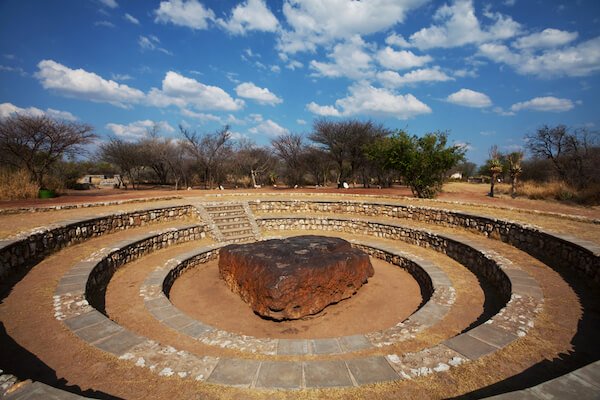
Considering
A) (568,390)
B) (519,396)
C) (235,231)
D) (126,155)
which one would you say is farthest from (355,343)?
(126,155)

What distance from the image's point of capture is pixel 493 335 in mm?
4105

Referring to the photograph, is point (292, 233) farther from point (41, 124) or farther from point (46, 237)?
point (41, 124)

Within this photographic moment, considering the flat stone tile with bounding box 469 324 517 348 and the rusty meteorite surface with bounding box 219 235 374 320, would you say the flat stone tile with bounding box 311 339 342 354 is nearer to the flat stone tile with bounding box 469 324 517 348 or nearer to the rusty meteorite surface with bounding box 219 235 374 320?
the rusty meteorite surface with bounding box 219 235 374 320

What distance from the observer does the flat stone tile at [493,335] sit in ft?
12.9

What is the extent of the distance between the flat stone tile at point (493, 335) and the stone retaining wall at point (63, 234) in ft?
30.4

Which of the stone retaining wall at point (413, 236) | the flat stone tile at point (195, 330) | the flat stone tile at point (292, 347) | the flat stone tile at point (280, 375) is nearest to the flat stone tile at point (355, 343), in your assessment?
the flat stone tile at point (292, 347)

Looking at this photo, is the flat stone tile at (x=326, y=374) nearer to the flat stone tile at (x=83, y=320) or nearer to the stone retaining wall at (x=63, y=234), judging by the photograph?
the flat stone tile at (x=83, y=320)

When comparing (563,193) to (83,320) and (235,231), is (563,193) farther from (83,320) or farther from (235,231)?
(83,320)

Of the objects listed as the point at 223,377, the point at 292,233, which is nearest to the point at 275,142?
the point at 292,233

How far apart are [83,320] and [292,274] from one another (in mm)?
3914

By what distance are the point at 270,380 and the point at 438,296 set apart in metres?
4.79

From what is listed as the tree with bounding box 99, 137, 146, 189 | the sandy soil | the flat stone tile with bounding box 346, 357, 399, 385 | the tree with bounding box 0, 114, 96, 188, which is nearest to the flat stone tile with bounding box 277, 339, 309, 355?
the flat stone tile with bounding box 346, 357, 399, 385

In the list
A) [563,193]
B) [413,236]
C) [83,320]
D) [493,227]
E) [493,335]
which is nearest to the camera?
[493,335]

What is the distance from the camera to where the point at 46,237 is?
305 inches
